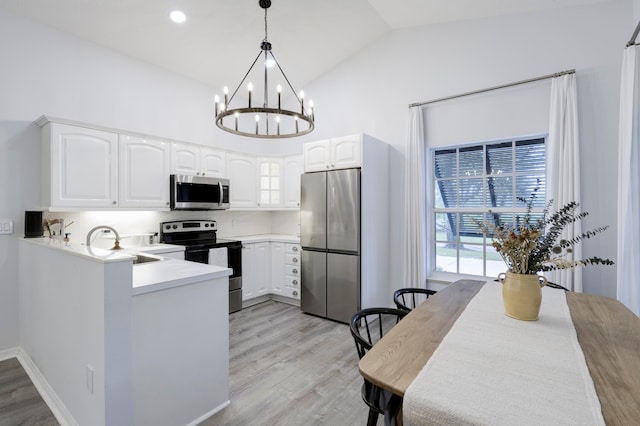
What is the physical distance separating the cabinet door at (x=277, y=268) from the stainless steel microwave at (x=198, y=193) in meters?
0.91

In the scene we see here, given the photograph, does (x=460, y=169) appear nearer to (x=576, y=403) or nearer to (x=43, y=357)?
(x=576, y=403)

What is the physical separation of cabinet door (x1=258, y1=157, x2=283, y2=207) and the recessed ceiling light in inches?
76.8

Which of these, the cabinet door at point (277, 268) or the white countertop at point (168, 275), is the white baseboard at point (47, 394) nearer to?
the white countertop at point (168, 275)

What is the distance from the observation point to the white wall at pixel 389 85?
2.69m

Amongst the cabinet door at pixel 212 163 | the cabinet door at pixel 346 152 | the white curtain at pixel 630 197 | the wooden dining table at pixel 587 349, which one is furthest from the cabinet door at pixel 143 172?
the white curtain at pixel 630 197

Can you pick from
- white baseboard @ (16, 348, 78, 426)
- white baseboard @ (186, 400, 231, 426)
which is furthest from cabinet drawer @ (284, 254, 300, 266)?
white baseboard @ (16, 348, 78, 426)

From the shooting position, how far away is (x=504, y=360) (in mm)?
1085

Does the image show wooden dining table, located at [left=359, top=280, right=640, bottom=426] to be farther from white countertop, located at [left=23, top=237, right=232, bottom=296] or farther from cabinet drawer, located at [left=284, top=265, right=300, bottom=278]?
cabinet drawer, located at [left=284, top=265, right=300, bottom=278]

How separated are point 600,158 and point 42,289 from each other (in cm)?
470

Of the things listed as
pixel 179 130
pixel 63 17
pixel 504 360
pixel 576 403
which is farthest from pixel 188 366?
pixel 63 17

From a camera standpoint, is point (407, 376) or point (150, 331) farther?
point (150, 331)

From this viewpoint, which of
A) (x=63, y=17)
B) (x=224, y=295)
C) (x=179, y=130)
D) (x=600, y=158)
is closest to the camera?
(x=224, y=295)

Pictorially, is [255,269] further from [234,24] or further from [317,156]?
[234,24]

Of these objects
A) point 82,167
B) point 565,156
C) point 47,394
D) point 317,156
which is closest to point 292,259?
point 317,156
